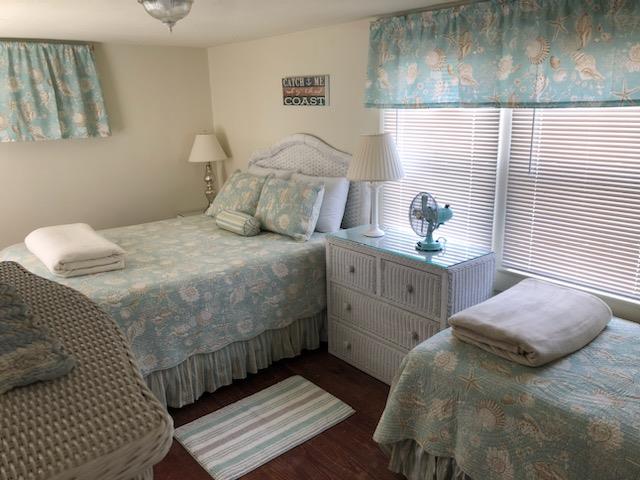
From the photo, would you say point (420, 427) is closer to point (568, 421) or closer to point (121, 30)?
point (568, 421)

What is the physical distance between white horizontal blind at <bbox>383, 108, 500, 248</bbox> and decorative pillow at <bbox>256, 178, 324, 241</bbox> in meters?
0.55

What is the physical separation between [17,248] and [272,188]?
170cm

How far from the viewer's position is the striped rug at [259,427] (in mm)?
2312

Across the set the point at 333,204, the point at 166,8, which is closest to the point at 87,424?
the point at 166,8

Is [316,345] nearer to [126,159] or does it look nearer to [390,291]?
[390,291]

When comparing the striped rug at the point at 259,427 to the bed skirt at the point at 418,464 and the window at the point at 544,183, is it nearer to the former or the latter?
the bed skirt at the point at 418,464

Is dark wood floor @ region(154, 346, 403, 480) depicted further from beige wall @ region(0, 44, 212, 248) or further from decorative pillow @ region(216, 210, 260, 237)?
beige wall @ region(0, 44, 212, 248)

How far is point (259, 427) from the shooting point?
8.32ft

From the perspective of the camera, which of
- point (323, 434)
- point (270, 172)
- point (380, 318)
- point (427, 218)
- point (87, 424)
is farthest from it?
point (270, 172)

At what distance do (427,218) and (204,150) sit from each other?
8.34ft

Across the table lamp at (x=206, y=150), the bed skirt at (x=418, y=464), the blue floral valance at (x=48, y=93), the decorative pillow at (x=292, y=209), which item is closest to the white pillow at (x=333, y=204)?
the decorative pillow at (x=292, y=209)

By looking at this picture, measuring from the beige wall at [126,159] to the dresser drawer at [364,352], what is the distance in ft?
7.69

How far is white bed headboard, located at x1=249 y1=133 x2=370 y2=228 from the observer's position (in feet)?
11.3

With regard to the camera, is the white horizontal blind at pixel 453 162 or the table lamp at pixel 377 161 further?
the table lamp at pixel 377 161
